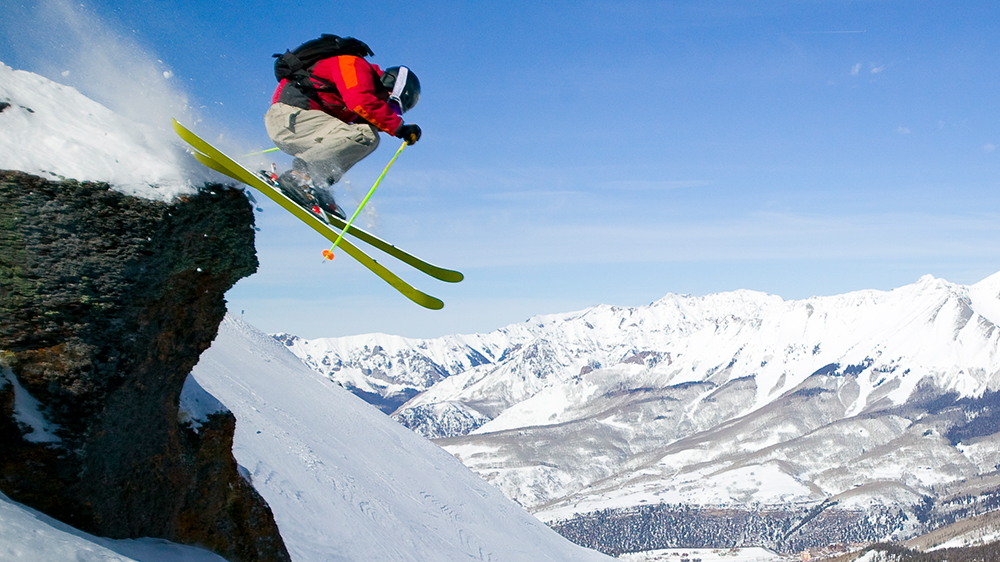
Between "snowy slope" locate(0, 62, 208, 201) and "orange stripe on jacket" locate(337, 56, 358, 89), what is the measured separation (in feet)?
6.91

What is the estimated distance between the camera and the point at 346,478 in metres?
27.0

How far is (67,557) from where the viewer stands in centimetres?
525

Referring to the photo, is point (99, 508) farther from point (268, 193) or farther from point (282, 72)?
point (282, 72)

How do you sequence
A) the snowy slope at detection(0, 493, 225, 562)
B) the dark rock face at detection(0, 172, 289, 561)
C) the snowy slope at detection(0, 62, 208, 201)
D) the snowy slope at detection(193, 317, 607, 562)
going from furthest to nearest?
1. the snowy slope at detection(193, 317, 607, 562)
2. the snowy slope at detection(0, 62, 208, 201)
3. the dark rock face at detection(0, 172, 289, 561)
4. the snowy slope at detection(0, 493, 225, 562)

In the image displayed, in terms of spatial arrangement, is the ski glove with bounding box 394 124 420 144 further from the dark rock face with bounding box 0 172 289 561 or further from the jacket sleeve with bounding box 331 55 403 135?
the dark rock face with bounding box 0 172 289 561

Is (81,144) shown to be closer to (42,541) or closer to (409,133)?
(409,133)

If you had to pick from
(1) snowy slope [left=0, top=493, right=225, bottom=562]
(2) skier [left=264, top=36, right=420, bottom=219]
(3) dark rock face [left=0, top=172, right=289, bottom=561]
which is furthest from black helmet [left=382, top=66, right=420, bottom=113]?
(1) snowy slope [left=0, top=493, right=225, bottom=562]

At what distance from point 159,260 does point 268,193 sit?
5.63 ft

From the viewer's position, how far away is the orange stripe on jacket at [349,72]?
8266 mm

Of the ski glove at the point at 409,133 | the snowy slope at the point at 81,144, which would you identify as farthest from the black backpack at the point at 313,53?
the snowy slope at the point at 81,144

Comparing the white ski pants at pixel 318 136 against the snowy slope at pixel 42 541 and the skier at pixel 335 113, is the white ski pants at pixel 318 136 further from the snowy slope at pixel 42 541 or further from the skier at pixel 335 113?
the snowy slope at pixel 42 541

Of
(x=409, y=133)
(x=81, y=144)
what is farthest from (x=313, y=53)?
(x=81, y=144)

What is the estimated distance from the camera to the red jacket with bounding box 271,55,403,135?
8250 mm

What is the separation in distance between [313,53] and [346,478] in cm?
2194
